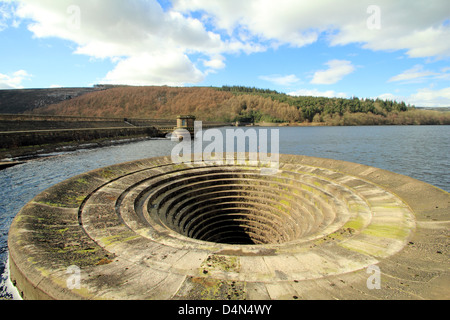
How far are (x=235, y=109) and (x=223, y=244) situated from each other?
163308 millimetres

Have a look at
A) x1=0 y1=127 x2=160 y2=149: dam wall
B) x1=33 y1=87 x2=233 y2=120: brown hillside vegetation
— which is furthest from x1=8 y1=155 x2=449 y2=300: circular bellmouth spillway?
x1=33 y1=87 x2=233 y2=120: brown hillside vegetation

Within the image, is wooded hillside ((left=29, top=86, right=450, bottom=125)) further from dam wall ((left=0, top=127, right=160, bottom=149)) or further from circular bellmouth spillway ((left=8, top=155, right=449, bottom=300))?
circular bellmouth spillway ((left=8, top=155, right=449, bottom=300))

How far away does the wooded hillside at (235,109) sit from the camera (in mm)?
141125

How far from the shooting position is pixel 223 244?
7.39 meters

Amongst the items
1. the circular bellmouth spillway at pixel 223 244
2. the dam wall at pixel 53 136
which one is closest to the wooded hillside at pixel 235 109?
the dam wall at pixel 53 136

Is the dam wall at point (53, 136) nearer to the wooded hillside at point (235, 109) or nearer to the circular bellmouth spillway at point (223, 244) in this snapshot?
the circular bellmouth spillway at point (223, 244)

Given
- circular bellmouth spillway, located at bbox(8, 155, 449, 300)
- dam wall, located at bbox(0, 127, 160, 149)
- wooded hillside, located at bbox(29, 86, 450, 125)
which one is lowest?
circular bellmouth spillway, located at bbox(8, 155, 449, 300)

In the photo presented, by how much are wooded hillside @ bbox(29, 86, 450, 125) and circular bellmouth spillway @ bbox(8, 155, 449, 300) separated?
13794cm

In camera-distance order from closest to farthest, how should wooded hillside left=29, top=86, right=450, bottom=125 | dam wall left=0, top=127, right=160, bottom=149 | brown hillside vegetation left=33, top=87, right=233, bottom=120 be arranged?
dam wall left=0, top=127, right=160, bottom=149
brown hillside vegetation left=33, top=87, right=233, bottom=120
wooded hillside left=29, top=86, right=450, bottom=125

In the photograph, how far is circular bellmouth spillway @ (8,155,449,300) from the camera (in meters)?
4.80

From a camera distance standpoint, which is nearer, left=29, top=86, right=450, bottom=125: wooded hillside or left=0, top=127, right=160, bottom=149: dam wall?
left=0, top=127, right=160, bottom=149: dam wall

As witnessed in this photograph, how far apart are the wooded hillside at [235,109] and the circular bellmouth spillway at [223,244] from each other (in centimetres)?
13794

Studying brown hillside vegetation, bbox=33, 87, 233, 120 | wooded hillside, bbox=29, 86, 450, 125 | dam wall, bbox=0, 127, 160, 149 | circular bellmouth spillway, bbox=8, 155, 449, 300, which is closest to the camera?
circular bellmouth spillway, bbox=8, 155, 449, 300

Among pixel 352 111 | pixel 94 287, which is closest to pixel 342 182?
pixel 94 287
